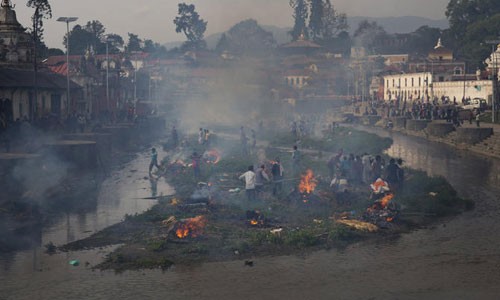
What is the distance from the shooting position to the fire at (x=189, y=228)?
18.0 metres

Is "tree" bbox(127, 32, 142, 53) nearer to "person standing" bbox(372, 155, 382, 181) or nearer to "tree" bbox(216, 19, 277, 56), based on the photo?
"tree" bbox(216, 19, 277, 56)

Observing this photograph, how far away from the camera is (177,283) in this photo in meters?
14.7

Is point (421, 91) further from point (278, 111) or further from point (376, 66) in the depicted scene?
point (376, 66)

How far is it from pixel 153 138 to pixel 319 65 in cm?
6909

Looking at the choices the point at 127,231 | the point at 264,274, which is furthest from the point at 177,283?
the point at 127,231

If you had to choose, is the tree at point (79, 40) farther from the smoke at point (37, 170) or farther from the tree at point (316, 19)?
the smoke at point (37, 170)

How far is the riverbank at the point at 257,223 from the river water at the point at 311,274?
22.5 inches

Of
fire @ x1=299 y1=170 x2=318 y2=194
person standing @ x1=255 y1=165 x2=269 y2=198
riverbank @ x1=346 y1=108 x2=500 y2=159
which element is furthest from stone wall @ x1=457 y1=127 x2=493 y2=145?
person standing @ x1=255 y1=165 x2=269 y2=198

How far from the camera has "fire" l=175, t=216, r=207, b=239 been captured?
59.0 ft

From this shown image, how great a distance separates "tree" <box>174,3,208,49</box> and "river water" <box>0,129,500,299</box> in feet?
416

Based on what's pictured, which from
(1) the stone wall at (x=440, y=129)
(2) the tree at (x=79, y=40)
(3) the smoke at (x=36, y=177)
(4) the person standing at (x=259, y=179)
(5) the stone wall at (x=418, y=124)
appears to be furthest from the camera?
(2) the tree at (x=79, y=40)

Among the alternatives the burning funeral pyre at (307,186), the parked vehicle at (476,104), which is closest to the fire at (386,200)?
the burning funeral pyre at (307,186)

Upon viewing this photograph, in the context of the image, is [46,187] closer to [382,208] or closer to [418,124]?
[382,208]

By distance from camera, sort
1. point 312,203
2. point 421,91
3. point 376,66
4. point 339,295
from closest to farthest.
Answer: point 339,295
point 312,203
point 421,91
point 376,66
